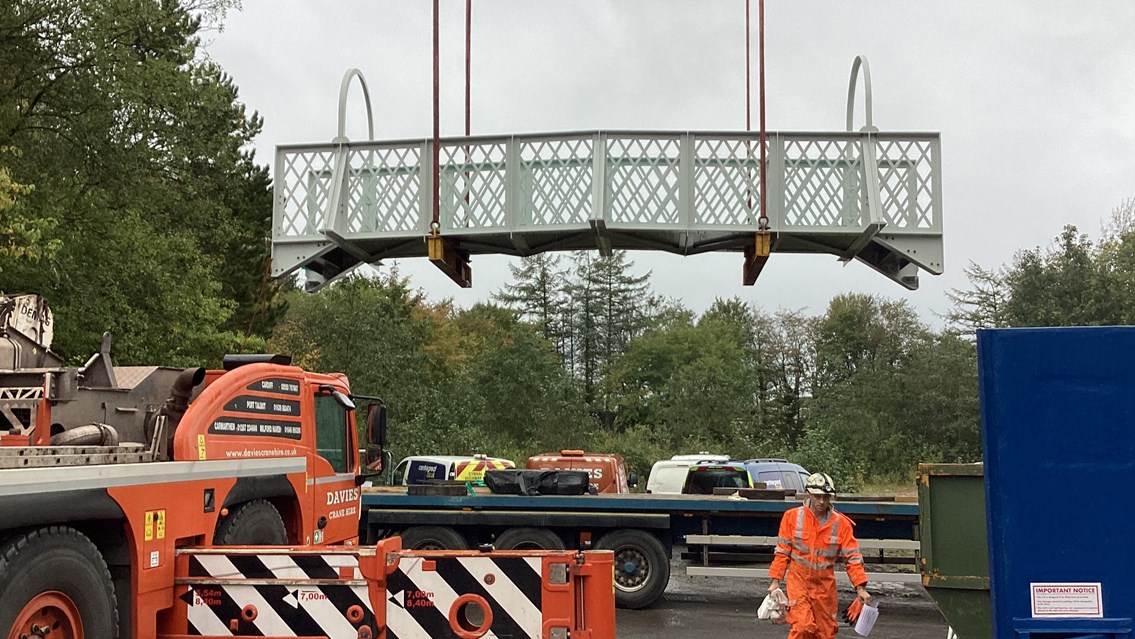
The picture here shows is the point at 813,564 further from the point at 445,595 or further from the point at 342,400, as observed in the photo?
the point at 342,400

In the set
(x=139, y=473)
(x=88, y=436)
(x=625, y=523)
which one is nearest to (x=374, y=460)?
(x=625, y=523)

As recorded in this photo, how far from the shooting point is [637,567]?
13.0 metres

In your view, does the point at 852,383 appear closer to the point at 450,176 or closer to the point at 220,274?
the point at 220,274

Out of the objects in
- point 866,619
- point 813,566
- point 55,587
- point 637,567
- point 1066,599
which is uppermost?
point 1066,599

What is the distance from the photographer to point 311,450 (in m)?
9.05

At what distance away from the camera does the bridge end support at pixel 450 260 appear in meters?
11.7

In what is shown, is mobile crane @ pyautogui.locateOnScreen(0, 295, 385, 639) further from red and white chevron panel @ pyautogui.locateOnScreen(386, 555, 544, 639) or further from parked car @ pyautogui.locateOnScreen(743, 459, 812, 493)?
parked car @ pyautogui.locateOnScreen(743, 459, 812, 493)

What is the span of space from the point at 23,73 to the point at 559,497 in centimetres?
1186

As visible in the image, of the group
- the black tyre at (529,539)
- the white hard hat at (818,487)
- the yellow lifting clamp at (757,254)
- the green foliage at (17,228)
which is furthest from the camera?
the green foliage at (17,228)

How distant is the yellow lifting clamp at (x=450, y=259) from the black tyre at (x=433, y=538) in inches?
126

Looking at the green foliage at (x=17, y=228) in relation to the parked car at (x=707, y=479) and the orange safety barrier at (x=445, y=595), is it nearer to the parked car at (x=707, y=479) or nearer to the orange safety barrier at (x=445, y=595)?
the orange safety barrier at (x=445, y=595)

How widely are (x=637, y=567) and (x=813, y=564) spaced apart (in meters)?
6.13

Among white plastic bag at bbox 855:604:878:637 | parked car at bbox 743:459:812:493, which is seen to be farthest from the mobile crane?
parked car at bbox 743:459:812:493

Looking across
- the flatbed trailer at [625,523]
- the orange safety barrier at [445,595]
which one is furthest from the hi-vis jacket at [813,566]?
the flatbed trailer at [625,523]
